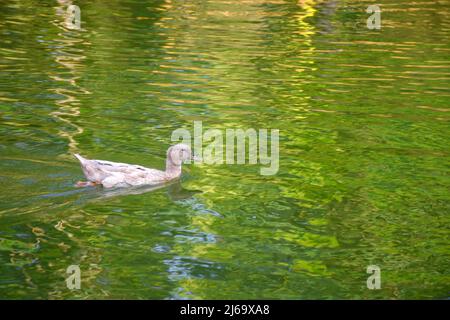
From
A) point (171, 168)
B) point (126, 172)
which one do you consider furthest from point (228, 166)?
point (126, 172)

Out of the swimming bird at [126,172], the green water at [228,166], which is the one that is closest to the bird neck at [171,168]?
the swimming bird at [126,172]

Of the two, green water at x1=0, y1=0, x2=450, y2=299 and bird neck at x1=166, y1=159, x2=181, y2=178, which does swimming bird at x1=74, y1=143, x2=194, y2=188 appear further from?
green water at x1=0, y1=0, x2=450, y2=299

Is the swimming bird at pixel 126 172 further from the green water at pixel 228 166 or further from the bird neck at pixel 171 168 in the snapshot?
the green water at pixel 228 166

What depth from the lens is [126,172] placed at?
392 inches

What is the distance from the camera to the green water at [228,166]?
8172 millimetres

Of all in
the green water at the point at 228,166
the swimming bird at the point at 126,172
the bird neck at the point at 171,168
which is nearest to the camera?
the green water at the point at 228,166

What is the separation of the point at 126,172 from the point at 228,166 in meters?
1.58

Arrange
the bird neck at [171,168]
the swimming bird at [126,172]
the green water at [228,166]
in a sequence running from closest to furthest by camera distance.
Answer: the green water at [228,166], the swimming bird at [126,172], the bird neck at [171,168]

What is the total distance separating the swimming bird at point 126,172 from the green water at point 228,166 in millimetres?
132

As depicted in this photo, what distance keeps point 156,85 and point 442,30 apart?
812 cm

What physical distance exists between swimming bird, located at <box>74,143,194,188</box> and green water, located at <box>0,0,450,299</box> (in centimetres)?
13

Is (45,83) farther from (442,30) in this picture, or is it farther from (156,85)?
(442,30)
